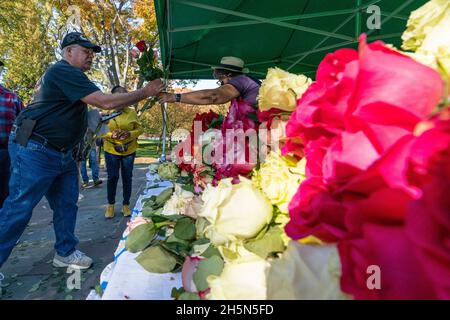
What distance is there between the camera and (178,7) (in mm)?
2652

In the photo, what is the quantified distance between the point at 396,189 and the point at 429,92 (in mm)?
136

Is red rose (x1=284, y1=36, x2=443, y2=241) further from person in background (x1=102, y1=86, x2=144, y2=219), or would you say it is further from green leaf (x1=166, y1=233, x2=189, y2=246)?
person in background (x1=102, y1=86, x2=144, y2=219)

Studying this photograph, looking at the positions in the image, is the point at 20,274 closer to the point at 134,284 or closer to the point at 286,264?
the point at 134,284

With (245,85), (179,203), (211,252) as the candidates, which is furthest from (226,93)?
(211,252)

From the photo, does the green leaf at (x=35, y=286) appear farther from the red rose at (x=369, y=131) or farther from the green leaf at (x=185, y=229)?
the red rose at (x=369, y=131)

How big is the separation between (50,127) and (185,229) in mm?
1564

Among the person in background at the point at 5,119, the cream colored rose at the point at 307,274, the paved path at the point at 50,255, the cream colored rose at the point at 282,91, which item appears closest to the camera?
the cream colored rose at the point at 307,274

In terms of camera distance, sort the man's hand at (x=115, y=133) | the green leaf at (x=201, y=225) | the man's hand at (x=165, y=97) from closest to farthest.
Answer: the green leaf at (x=201, y=225)
the man's hand at (x=165, y=97)
the man's hand at (x=115, y=133)

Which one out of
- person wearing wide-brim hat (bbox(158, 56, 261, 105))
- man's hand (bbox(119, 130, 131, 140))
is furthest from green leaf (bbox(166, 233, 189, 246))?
man's hand (bbox(119, 130, 131, 140))

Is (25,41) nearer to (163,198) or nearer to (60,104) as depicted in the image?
(60,104)

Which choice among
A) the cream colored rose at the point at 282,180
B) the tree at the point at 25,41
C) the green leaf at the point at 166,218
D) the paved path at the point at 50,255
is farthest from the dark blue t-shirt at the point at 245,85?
the tree at the point at 25,41

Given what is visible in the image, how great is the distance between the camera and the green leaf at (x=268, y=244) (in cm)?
74

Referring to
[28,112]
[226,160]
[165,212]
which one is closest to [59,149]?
[28,112]

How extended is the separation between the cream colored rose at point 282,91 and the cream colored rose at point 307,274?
45cm
